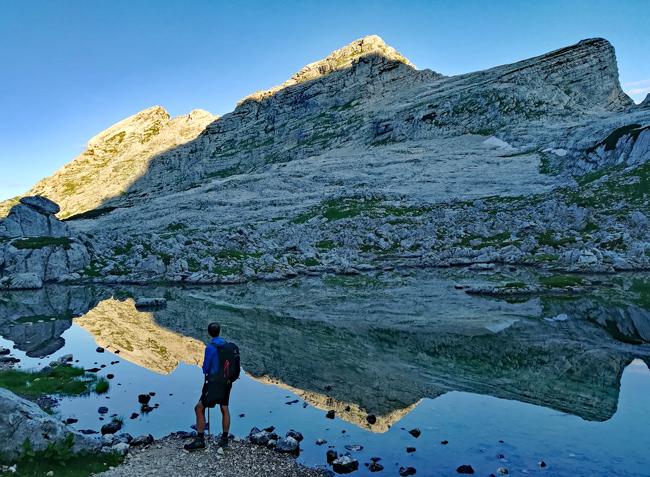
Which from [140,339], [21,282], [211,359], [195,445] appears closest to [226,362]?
[211,359]

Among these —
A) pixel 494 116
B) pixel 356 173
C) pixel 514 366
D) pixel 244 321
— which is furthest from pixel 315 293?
pixel 494 116

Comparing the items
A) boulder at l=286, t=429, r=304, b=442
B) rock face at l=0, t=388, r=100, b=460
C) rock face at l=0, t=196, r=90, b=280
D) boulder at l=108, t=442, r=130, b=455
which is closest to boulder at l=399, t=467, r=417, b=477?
boulder at l=286, t=429, r=304, b=442

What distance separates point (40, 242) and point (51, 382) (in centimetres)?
5198

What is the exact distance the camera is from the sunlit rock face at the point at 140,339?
22.4 metres

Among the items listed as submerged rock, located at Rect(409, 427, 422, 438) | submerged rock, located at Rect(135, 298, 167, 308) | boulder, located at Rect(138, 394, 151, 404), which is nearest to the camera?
submerged rock, located at Rect(409, 427, 422, 438)

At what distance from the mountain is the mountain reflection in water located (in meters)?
17.0

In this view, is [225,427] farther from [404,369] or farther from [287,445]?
[404,369]

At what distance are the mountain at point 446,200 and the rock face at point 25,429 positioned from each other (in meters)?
42.8

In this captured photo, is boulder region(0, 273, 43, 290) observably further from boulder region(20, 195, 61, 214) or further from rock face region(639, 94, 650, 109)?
rock face region(639, 94, 650, 109)

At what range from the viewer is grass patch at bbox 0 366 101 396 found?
688 inches

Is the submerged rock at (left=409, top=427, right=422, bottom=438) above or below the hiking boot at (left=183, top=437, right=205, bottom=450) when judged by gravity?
below

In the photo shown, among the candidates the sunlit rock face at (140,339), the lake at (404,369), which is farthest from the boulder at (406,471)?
the sunlit rock face at (140,339)

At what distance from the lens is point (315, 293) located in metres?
43.2

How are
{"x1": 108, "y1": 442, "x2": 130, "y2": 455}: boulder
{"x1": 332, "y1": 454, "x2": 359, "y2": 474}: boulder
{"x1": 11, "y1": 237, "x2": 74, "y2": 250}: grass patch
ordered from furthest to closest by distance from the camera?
{"x1": 11, "y1": 237, "x2": 74, "y2": 250}: grass patch → {"x1": 108, "y1": 442, "x2": 130, "y2": 455}: boulder → {"x1": 332, "y1": 454, "x2": 359, "y2": 474}: boulder
